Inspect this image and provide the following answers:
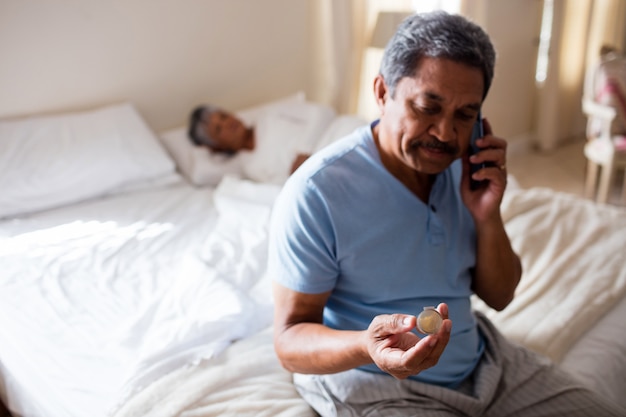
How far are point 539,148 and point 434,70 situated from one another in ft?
11.7

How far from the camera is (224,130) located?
8.13 feet

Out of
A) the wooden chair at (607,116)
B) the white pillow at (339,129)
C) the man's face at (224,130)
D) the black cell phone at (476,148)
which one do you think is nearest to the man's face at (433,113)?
the black cell phone at (476,148)

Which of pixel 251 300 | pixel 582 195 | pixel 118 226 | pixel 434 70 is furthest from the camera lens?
pixel 582 195

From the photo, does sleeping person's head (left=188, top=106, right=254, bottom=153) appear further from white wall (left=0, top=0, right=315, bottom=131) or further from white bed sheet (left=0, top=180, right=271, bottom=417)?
white bed sheet (left=0, top=180, right=271, bottom=417)

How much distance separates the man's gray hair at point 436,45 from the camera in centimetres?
93

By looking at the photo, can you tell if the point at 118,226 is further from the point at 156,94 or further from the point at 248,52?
the point at 248,52

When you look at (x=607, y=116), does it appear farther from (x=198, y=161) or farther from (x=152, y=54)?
(x=152, y=54)

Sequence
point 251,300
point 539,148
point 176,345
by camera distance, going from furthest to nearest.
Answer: point 539,148 → point 251,300 → point 176,345

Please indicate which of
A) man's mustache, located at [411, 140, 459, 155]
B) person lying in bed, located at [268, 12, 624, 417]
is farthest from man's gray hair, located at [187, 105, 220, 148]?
man's mustache, located at [411, 140, 459, 155]

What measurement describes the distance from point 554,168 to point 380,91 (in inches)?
124

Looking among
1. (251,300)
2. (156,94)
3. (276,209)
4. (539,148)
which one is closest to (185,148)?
(156,94)

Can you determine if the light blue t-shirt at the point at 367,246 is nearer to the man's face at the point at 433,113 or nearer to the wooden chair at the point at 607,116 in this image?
the man's face at the point at 433,113

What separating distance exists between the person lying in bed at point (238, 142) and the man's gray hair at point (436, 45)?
1.45m

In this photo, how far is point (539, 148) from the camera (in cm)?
416
